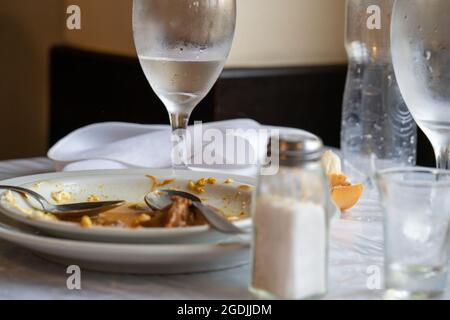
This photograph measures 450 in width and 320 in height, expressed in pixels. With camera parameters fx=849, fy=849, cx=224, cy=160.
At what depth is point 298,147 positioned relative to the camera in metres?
0.59

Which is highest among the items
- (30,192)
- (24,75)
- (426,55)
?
(426,55)

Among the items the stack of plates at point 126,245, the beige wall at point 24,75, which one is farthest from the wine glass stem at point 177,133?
the beige wall at point 24,75

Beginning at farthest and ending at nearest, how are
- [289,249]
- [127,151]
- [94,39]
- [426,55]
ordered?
[94,39], [127,151], [426,55], [289,249]

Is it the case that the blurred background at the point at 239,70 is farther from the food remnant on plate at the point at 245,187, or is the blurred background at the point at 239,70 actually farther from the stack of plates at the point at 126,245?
the stack of plates at the point at 126,245

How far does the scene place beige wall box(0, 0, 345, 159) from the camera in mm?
2244

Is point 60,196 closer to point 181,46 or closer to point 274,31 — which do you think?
point 181,46

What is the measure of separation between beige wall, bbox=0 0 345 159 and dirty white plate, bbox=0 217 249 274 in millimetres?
1540

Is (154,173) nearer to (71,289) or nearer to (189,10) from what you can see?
(189,10)

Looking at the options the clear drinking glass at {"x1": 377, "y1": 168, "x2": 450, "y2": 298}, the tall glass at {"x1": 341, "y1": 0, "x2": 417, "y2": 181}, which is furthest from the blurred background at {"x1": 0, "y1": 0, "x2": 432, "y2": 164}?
the clear drinking glass at {"x1": 377, "y1": 168, "x2": 450, "y2": 298}

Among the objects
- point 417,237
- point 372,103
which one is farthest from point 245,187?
point 372,103

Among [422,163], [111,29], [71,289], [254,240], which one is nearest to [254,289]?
[254,240]

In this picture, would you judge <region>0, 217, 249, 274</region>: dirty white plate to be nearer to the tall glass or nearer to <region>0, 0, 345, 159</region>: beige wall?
the tall glass

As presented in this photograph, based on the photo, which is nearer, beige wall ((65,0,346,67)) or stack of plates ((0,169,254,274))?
stack of plates ((0,169,254,274))

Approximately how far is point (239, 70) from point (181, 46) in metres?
1.30
